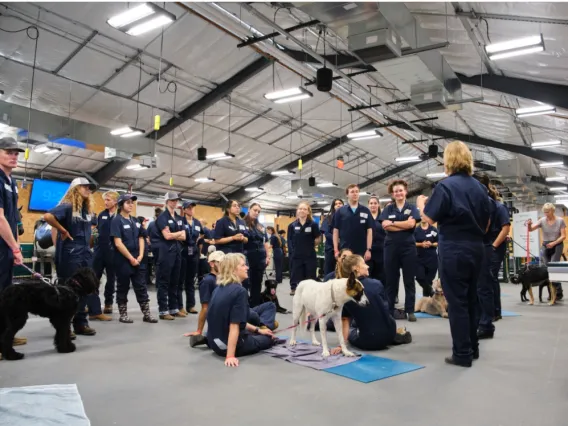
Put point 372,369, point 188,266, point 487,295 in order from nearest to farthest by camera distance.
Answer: point 372,369 → point 487,295 → point 188,266

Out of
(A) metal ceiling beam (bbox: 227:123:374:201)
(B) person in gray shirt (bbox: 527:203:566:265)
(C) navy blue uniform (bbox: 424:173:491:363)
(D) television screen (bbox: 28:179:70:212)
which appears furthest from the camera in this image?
(A) metal ceiling beam (bbox: 227:123:374:201)

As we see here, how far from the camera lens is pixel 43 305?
139 inches

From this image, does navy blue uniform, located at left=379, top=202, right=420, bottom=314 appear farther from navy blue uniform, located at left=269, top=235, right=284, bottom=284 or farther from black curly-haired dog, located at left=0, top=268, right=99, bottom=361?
navy blue uniform, located at left=269, top=235, right=284, bottom=284

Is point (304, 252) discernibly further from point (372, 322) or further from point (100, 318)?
point (100, 318)

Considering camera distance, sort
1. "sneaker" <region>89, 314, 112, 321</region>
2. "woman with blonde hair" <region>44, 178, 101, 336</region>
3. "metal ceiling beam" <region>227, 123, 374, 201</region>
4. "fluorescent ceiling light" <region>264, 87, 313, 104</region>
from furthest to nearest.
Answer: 1. "metal ceiling beam" <region>227, 123, 374, 201</region>
2. "fluorescent ceiling light" <region>264, 87, 313, 104</region>
3. "sneaker" <region>89, 314, 112, 321</region>
4. "woman with blonde hair" <region>44, 178, 101, 336</region>

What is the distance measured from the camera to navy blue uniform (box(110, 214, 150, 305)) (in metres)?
5.23

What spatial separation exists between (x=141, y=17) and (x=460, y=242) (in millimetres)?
5428

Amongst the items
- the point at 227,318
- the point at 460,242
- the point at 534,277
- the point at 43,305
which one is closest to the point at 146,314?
the point at 43,305

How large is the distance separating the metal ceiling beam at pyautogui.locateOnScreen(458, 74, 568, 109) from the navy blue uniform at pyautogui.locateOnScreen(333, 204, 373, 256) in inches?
233

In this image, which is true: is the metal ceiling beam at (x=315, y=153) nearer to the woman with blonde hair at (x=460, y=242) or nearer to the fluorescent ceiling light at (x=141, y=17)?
the fluorescent ceiling light at (x=141, y=17)

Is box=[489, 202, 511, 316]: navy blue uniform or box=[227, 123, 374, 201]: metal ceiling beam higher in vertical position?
box=[227, 123, 374, 201]: metal ceiling beam

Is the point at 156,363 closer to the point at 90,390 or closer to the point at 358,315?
the point at 90,390

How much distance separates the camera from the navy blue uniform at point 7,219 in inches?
120

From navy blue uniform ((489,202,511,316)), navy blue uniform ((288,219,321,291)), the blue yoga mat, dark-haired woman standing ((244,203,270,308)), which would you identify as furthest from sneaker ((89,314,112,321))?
navy blue uniform ((489,202,511,316))
